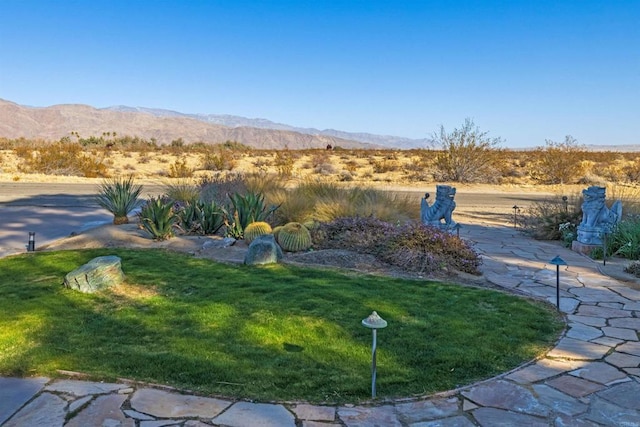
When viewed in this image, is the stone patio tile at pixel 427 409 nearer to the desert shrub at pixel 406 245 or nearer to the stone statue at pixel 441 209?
the desert shrub at pixel 406 245

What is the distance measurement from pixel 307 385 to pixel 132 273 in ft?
15.1

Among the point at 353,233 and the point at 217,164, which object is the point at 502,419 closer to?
the point at 353,233

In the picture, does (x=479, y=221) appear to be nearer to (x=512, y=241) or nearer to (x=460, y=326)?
(x=512, y=241)

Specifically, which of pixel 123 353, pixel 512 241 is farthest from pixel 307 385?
pixel 512 241

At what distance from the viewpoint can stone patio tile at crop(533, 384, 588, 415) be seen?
3822 mm

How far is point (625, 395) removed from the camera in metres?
4.07

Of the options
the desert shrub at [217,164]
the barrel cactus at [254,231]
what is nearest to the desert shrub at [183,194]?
the barrel cactus at [254,231]

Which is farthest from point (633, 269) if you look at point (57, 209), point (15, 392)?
point (57, 209)

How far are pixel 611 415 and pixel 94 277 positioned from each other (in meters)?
6.04

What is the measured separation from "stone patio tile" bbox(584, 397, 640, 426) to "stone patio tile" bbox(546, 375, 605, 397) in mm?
201

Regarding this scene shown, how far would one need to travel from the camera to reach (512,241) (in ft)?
38.9

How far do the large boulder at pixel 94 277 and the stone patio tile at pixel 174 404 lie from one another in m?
3.32

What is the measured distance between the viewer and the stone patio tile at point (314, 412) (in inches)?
145

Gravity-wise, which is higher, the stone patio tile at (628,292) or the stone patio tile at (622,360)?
the stone patio tile at (628,292)
